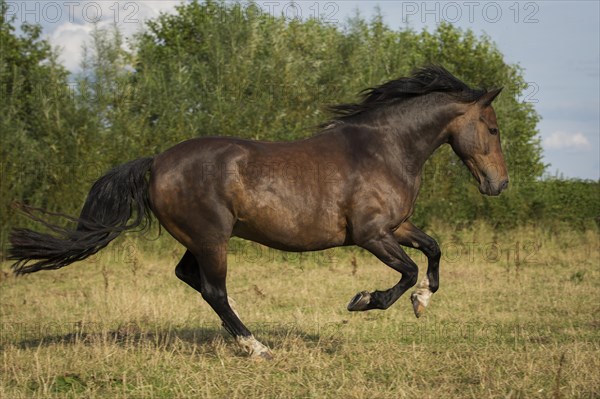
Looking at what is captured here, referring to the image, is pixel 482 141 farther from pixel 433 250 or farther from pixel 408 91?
pixel 433 250

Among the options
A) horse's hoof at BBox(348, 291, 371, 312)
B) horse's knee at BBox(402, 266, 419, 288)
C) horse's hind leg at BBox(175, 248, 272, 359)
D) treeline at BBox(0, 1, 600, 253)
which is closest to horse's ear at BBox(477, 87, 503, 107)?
horse's knee at BBox(402, 266, 419, 288)

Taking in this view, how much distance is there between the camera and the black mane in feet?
23.3

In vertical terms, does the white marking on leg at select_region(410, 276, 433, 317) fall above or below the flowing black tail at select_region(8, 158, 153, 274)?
below

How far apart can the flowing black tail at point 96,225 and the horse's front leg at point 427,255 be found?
243cm

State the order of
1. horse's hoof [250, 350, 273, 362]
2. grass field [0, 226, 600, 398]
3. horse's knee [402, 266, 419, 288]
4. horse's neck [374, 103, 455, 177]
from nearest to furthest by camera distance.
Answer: grass field [0, 226, 600, 398]
horse's hoof [250, 350, 273, 362]
horse's knee [402, 266, 419, 288]
horse's neck [374, 103, 455, 177]

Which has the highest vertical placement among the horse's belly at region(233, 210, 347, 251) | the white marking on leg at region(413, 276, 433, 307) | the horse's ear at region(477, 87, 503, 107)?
the horse's ear at region(477, 87, 503, 107)

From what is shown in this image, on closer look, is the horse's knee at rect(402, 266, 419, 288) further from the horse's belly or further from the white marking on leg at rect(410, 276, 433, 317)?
the horse's belly

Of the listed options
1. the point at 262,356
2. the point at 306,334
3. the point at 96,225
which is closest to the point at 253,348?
the point at 262,356

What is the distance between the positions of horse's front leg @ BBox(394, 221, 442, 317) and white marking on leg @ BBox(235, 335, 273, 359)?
144 cm

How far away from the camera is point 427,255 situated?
7.00 meters

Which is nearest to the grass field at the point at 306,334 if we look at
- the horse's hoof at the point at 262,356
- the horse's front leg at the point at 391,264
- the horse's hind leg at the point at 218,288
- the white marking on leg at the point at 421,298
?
the horse's hoof at the point at 262,356

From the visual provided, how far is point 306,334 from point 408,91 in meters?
2.70

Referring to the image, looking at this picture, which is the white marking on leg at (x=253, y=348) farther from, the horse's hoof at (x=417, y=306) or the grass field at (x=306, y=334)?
the horse's hoof at (x=417, y=306)

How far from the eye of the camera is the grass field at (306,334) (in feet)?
17.5
